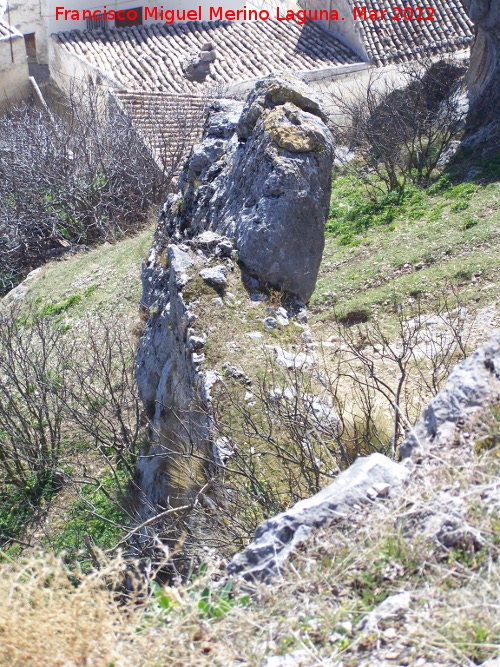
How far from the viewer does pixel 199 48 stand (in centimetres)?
2506

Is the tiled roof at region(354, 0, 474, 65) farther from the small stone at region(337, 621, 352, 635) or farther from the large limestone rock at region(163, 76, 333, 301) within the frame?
the small stone at region(337, 621, 352, 635)

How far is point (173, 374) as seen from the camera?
258 inches

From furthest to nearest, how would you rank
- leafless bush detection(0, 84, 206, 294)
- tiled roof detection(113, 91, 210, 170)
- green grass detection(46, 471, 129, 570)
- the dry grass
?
1. tiled roof detection(113, 91, 210, 170)
2. leafless bush detection(0, 84, 206, 294)
3. green grass detection(46, 471, 129, 570)
4. the dry grass

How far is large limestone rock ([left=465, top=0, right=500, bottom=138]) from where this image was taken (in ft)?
50.5

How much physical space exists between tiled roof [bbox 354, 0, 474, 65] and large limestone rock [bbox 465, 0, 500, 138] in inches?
267

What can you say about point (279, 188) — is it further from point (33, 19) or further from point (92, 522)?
point (33, 19)

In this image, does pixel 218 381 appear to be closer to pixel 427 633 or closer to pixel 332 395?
pixel 332 395

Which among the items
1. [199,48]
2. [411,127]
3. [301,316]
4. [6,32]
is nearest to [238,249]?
[301,316]

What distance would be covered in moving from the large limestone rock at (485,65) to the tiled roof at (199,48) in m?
8.02

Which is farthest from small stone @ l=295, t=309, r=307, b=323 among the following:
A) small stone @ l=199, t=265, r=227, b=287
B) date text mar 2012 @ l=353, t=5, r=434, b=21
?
date text mar 2012 @ l=353, t=5, r=434, b=21

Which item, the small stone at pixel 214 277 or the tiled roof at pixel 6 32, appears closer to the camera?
the small stone at pixel 214 277

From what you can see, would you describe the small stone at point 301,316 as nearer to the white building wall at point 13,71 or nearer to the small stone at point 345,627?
the small stone at point 345,627

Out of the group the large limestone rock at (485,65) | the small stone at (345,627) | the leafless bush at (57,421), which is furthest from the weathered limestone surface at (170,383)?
the large limestone rock at (485,65)

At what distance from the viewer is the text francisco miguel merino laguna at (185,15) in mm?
26422
